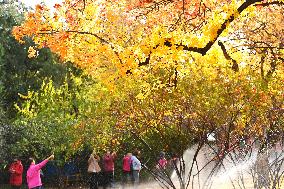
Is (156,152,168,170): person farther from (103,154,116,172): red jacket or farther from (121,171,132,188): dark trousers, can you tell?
(121,171,132,188): dark trousers

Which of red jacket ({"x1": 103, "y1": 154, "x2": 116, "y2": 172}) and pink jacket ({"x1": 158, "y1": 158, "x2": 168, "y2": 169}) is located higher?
red jacket ({"x1": 103, "y1": 154, "x2": 116, "y2": 172})

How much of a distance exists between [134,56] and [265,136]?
6199 mm

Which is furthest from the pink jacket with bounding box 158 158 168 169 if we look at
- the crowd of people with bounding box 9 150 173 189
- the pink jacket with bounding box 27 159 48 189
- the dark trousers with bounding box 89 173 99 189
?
the dark trousers with bounding box 89 173 99 189

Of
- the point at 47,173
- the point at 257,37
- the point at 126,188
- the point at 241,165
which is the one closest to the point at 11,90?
the point at 47,173

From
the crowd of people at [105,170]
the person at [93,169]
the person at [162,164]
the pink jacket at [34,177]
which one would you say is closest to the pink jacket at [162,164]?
the person at [162,164]

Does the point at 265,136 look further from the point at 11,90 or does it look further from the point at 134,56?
the point at 11,90

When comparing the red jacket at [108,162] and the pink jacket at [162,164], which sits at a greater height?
the red jacket at [108,162]

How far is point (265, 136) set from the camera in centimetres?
1503

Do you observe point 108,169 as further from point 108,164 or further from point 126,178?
point 126,178

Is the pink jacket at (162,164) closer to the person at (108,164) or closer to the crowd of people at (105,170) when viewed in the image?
the crowd of people at (105,170)

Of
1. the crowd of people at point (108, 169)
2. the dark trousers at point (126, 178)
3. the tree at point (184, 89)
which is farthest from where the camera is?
the dark trousers at point (126, 178)

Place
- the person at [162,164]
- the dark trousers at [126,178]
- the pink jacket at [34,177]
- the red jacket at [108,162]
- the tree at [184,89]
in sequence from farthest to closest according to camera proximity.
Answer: the dark trousers at [126,178] → the red jacket at [108,162] → the pink jacket at [34,177] → the person at [162,164] → the tree at [184,89]

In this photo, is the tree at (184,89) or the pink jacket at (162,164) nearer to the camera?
the tree at (184,89)

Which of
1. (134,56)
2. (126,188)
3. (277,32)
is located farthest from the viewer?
(126,188)
